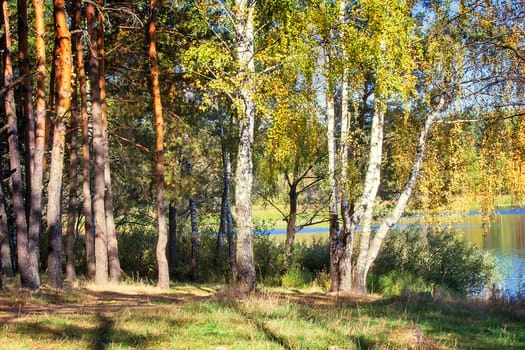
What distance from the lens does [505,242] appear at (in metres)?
43.7

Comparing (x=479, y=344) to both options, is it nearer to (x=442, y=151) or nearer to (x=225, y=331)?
(x=225, y=331)

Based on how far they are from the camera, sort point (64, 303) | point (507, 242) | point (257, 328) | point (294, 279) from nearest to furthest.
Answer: point (257, 328)
point (64, 303)
point (294, 279)
point (507, 242)

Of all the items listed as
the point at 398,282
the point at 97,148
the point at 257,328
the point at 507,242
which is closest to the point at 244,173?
the point at 257,328

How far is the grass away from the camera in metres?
6.98

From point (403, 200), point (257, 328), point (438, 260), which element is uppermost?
point (403, 200)

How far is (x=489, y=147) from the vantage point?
19.0m

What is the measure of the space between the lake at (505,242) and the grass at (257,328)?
813 cm

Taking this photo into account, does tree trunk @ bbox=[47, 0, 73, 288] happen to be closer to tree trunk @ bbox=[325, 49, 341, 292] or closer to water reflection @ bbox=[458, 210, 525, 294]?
tree trunk @ bbox=[325, 49, 341, 292]

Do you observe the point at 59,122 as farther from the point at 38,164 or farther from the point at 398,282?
the point at 398,282

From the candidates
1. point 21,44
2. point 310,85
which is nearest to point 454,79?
point 310,85

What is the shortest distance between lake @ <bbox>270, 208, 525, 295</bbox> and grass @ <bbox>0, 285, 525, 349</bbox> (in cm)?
813

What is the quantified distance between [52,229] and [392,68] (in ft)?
29.3

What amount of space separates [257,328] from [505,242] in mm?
40500

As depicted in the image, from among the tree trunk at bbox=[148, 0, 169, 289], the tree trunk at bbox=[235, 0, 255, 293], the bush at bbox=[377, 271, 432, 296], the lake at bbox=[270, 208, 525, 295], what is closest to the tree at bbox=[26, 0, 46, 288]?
the tree trunk at bbox=[235, 0, 255, 293]
